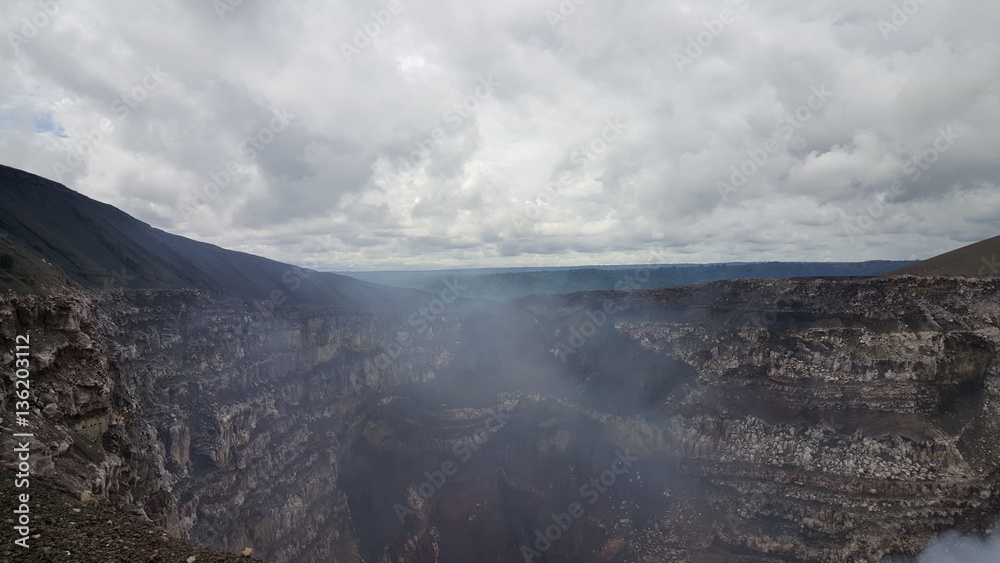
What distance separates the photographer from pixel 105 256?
4638 cm

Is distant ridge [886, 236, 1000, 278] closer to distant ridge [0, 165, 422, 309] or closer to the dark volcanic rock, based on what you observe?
the dark volcanic rock

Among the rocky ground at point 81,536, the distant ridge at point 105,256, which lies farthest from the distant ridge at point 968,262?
the distant ridge at point 105,256

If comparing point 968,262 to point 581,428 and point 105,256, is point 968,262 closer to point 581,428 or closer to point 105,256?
point 581,428

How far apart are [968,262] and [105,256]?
91883 mm

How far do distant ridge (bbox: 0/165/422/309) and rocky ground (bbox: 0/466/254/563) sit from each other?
50.0ft

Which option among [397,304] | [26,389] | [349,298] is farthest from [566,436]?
[26,389]

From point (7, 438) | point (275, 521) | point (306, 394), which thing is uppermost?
point (7, 438)

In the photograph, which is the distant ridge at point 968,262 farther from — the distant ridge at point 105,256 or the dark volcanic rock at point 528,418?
the distant ridge at point 105,256

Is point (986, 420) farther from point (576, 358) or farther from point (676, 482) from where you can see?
point (576, 358)

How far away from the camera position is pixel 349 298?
7844 centimetres

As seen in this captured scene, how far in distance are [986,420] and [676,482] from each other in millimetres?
24513

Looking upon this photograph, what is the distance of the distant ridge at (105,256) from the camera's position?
3097 cm

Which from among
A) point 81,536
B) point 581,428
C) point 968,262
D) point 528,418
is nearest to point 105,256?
point 81,536

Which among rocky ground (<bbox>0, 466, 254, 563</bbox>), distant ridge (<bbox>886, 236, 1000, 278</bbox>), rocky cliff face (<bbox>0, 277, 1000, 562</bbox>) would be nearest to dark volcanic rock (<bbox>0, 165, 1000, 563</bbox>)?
rocky cliff face (<bbox>0, 277, 1000, 562</bbox>)
